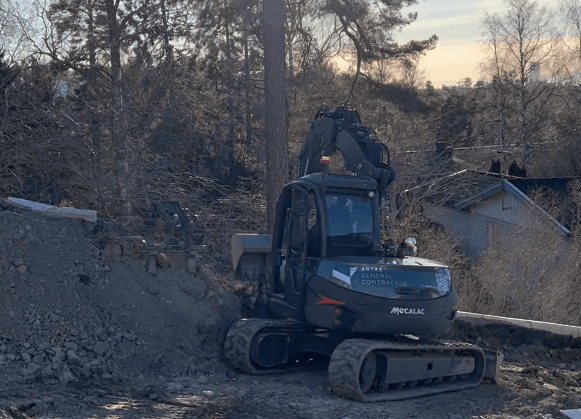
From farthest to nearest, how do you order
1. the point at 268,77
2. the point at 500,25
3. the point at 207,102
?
the point at 500,25
the point at 207,102
the point at 268,77

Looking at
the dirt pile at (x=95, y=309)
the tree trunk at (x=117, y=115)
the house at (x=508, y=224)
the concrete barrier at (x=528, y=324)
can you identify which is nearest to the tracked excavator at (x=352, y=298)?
the dirt pile at (x=95, y=309)

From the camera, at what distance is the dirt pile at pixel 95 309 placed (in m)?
7.97

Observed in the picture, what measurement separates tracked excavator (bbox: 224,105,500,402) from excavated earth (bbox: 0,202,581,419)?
28cm

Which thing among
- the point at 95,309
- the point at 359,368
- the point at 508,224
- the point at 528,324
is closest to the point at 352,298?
the point at 359,368

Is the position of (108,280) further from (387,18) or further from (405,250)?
(387,18)

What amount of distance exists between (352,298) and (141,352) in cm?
260

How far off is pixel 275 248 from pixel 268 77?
20.0ft

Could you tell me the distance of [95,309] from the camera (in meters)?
8.74

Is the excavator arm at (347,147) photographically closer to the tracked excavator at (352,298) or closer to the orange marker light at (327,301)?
the tracked excavator at (352,298)

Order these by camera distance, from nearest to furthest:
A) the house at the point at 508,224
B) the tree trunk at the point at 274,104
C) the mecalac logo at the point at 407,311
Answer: the mecalac logo at the point at 407,311, the tree trunk at the point at 274,104, the house at the point at 508,224

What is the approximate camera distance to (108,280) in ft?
30.3

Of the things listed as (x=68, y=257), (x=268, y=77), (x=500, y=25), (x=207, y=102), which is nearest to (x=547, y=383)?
(x=68, y=257)

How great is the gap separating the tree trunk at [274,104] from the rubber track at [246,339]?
5.46m

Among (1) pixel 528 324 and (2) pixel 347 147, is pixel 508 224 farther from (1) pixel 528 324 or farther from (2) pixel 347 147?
(2) pixel 347 147
